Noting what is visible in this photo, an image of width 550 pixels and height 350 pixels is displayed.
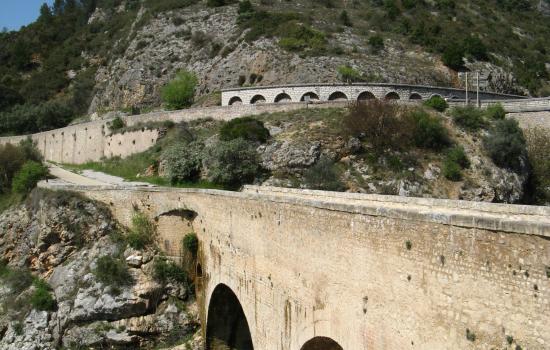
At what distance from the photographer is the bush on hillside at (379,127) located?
99.3 ft

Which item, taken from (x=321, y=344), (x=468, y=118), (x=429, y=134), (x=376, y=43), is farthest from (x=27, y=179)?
(x=376, y=43)

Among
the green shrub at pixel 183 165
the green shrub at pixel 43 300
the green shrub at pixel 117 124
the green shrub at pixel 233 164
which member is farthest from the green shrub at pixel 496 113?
the green shrub at pixel 43 300

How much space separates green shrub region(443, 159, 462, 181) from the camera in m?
28.5

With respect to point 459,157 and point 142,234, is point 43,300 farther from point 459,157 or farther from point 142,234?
point 459,157

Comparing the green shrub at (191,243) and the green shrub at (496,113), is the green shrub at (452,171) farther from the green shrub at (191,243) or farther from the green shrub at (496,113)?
the green shrub at (191,243)

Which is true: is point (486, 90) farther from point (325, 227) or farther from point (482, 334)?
point (482, 334)

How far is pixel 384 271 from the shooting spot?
8.97 meters

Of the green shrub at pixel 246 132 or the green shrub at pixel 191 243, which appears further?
the green shrub at pixel 246 132

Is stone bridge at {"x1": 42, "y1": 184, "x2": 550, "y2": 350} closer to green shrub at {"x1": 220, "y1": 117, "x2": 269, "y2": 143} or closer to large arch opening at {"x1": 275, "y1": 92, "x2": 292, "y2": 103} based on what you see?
green shrub at {"x1": 220, "y1": 117, "x2": 269, "y2": 143}

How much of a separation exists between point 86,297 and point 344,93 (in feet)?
84.4

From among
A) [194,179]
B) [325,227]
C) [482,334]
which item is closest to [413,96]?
[194,179]

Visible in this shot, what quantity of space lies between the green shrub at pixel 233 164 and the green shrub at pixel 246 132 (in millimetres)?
2264

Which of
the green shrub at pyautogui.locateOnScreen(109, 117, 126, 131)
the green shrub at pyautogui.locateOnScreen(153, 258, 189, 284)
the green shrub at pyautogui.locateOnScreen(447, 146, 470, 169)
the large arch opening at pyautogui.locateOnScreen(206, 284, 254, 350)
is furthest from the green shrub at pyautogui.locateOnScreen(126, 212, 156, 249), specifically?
the green shrub at pyautogui.locateOnScreen(109, 117, 126, 131)

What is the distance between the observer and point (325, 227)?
1084cm
